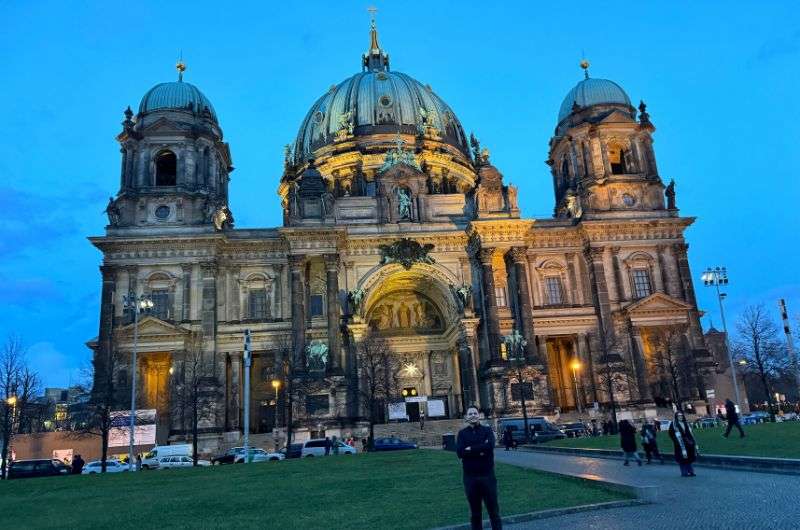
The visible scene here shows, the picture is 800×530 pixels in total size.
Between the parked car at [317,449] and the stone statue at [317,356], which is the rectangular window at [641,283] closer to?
the stone statue at [317,356]

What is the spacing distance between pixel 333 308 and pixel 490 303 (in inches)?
466

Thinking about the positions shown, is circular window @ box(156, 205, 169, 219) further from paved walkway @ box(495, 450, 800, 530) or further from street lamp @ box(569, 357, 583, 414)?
paved walkway @ box(495, 450, 800, 530)

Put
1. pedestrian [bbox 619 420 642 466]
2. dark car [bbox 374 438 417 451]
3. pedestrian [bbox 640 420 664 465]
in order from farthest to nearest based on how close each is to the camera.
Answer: dark car [bbox 374 438 417 451] < pedestrian [bbox 640 420 664 465] < pedestrian [bbox 619 420 642 466]

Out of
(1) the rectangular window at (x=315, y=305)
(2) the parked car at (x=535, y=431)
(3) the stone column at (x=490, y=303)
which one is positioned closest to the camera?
(2) the parked car at (x=535, y=431)

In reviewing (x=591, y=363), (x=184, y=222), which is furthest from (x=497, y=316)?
(x=184, y=222)

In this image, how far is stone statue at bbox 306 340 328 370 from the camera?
47812 mm

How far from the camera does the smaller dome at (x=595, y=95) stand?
60.7 m

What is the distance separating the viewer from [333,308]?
164 feet

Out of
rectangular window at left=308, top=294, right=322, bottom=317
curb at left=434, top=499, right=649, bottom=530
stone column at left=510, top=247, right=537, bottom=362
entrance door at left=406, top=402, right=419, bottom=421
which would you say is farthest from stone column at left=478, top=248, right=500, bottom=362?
curb at left=434, top=499, right=649, bottom=530

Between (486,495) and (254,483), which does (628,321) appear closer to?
(254,483)

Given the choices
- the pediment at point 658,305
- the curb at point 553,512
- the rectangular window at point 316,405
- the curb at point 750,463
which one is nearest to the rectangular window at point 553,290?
the pediment at point 658,305

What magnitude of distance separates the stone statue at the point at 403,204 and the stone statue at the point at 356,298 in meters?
7.38

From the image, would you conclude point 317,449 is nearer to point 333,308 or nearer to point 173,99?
point 333,308

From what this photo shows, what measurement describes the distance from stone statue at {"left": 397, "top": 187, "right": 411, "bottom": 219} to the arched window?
60.4 feet
